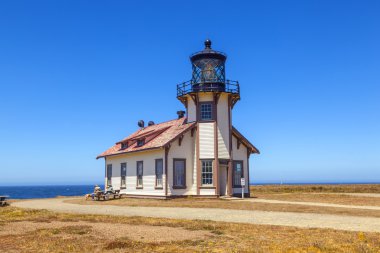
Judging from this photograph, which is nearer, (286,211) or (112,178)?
(286,211)

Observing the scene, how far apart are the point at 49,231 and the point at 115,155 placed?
2395 cm

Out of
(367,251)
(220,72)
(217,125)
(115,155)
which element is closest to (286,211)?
(367,251)

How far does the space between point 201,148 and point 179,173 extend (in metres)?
2.46

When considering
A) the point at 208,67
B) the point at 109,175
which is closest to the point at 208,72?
the point at 208,67

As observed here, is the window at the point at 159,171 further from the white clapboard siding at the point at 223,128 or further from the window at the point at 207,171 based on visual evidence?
the white clapboard siding at the point at 223,128

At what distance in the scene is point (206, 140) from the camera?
29.5 m

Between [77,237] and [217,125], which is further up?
[217,125]

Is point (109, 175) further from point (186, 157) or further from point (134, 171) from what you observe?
point (186, 157)

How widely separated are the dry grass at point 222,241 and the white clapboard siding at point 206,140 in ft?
53.8

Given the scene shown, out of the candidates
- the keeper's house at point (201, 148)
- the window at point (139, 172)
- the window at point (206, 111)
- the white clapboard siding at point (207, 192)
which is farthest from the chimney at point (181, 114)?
the white clapboard siding at point (207, 192)

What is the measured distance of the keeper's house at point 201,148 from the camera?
1144 inches

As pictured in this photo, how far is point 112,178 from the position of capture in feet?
121

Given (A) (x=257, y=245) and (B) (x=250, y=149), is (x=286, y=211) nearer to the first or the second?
(A) (x=257, y=245)

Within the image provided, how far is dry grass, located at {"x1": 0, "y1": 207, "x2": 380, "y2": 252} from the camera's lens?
30.5 ft
